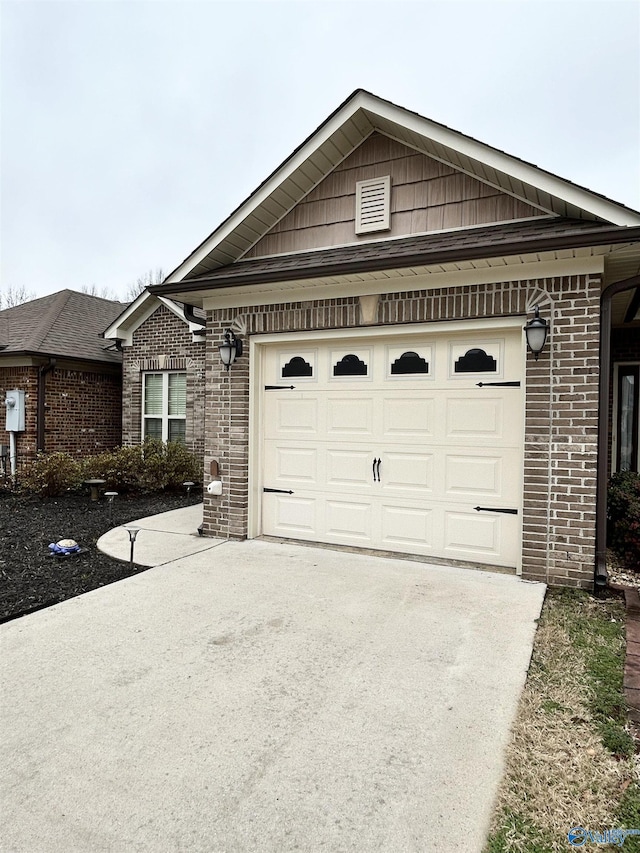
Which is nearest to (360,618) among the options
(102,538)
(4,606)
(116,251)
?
(4,606)

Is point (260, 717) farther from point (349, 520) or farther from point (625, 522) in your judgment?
point (625, 522)

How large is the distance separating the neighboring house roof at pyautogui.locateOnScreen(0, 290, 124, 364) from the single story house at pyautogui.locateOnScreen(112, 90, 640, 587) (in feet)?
21.7

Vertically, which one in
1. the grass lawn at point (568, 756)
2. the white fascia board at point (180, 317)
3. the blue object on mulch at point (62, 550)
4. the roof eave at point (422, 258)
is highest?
the white fascia board at point (180, 317)

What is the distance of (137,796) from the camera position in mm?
2211

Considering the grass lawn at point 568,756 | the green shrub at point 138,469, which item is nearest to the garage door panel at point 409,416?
the grass lawn at point 568,756

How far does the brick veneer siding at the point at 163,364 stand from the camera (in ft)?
37.4

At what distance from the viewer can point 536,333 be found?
15.7 ft

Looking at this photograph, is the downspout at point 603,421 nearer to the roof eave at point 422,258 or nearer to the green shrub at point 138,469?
the roof eave at point 422,258

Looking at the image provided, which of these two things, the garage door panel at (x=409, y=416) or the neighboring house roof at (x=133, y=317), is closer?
the garage door panel at (x=409, y=416)

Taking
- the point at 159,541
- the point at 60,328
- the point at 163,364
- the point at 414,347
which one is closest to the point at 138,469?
the point at 163,364

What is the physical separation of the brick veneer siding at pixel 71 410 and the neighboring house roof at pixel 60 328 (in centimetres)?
45

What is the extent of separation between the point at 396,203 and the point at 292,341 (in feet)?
6.44

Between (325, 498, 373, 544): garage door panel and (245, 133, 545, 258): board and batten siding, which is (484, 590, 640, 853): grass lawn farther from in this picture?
(245, 133, 545, 258): board and batten siding

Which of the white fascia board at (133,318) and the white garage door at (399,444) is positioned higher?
the white fascia board at (133,318)
